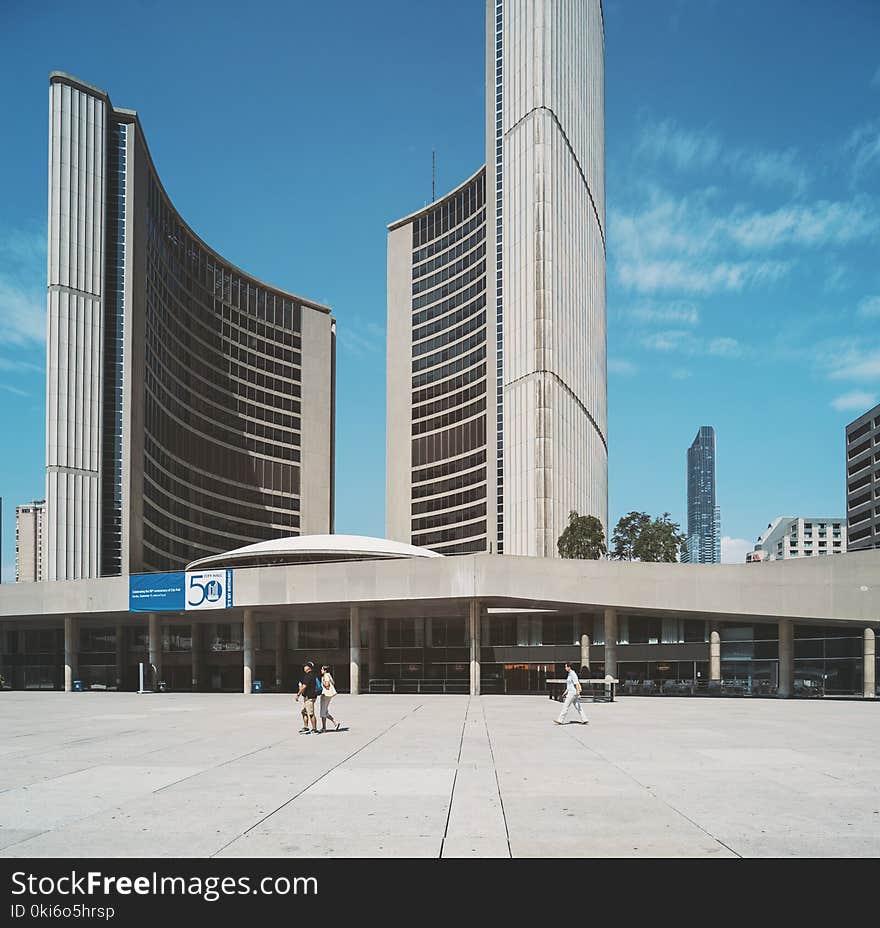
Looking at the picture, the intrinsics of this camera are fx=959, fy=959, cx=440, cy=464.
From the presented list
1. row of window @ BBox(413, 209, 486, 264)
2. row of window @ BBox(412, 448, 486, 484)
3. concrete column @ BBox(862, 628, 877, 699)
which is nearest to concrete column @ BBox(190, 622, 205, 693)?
row of window @ BBox(412, 448, 486, 484)

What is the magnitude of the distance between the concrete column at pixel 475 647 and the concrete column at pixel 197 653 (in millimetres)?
33726

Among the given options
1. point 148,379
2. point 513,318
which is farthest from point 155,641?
point 513,318

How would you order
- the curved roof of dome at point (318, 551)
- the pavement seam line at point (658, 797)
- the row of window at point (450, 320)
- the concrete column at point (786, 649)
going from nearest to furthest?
the pavement seam line at point (658, 797), the concrete column at point (786, 649), the curved roof of dome at point (318, 551), the row of window at point (450, 320)

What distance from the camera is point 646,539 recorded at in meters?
98.0

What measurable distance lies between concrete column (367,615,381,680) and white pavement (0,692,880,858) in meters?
43.4

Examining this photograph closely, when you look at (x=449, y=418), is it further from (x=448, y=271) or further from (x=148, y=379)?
(x=148, y=379)

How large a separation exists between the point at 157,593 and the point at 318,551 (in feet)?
48.7

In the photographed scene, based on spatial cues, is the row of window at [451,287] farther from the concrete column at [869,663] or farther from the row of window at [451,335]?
the concrete column at [869,663]

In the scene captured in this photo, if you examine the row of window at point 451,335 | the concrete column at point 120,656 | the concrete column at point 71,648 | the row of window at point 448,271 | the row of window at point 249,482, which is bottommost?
the concrete column at point 120,656

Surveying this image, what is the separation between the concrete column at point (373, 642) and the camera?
238 ft

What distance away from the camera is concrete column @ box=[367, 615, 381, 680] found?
7269 cm

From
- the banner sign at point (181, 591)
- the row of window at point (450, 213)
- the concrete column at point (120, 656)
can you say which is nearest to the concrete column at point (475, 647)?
the banner sign at point (181, 591)
